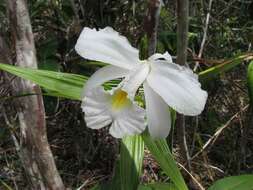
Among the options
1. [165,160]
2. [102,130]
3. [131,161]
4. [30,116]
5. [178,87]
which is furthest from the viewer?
[102,130]

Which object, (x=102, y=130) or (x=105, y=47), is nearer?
(x=105, y=47)

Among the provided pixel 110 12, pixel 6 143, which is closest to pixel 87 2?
pixel 110 12

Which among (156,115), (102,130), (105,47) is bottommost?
(102,130)

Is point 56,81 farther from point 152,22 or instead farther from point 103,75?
point 152,22

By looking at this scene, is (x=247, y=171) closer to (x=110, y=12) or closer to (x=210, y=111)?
(x=210, y=111)

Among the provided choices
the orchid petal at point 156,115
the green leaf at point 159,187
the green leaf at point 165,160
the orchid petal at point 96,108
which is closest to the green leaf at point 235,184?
the green leaf at point 159,187

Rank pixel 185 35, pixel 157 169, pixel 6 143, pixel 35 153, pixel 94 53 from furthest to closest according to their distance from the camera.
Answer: pixel 6 143 < pixel 157 169 < pixel 35 153 < pixel 185 35 < pixel 94 53

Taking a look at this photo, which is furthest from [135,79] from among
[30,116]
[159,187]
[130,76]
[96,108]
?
[30,116]
